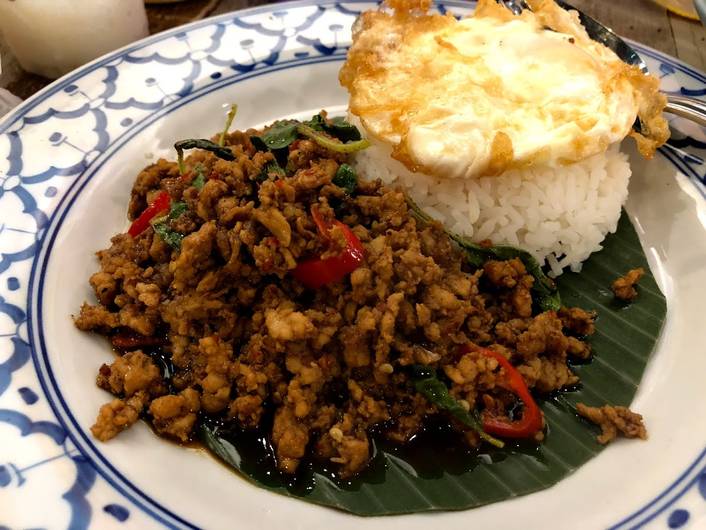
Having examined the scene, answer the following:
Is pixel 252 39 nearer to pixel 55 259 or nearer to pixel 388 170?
pixel 388 170

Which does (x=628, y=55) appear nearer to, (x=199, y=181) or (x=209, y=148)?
(x=209, y=148)

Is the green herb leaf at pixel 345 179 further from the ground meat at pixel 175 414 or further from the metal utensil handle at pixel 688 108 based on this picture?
the metal utensil handle at pixel 688 108

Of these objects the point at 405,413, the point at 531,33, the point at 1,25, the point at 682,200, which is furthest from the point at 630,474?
the point at 1,25

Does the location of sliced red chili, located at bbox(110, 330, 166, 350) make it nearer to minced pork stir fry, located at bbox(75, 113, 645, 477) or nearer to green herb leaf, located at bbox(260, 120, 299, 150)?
minced pork stir fry, located at bbox(75, 113, 645, 477)

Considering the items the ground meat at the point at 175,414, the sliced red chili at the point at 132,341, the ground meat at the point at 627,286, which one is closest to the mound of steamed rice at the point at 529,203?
the ground meat at the point at 627,286

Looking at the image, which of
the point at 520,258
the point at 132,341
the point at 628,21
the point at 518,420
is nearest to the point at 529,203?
the point at 520,258

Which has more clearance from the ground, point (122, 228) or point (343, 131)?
point (343, 131)

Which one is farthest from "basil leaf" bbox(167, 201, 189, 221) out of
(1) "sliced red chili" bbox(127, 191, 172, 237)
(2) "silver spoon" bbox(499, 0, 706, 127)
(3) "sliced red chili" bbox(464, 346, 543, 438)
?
(2) "silver spoon" bbox(499, 0, 706, 127)
